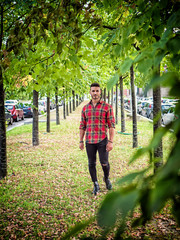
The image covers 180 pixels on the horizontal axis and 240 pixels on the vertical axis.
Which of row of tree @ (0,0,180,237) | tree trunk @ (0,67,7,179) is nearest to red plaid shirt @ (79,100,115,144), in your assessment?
row of tree @ (0,0,180,237)

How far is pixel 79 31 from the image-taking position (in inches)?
93.0

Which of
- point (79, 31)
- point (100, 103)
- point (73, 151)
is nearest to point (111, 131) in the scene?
point (100, 103)

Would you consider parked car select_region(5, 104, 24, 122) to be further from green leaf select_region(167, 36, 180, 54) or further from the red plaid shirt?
green leaf select_region(167, 36, 180, 54)

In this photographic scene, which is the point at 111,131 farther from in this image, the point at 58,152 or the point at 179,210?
the point at 58,152

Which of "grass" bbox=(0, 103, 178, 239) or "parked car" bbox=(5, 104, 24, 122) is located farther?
"parked car" bbox=(5, 104, 24, 122)

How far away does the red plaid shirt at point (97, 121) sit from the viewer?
4.33m

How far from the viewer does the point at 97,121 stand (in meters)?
4.37

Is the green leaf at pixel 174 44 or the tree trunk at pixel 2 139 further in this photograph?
the tree trunk at pixel 2 139

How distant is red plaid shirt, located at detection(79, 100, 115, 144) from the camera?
4328 mm

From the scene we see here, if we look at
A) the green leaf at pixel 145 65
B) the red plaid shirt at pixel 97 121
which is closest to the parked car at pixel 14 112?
the red plaid shirt at pixel 97 121

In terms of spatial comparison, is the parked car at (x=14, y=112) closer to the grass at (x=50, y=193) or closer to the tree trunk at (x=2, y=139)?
the grass at (x=50, y=193)

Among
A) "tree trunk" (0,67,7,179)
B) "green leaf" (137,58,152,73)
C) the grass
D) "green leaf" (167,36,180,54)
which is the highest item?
"green leaf" (167,36,180,54)

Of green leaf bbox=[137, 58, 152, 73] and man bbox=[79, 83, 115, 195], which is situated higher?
green leaf bbox=[137, 58, 152, 73]

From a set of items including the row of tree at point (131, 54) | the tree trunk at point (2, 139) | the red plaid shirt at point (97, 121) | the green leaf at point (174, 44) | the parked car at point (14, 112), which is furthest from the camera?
the parked car at point (14, 112)
